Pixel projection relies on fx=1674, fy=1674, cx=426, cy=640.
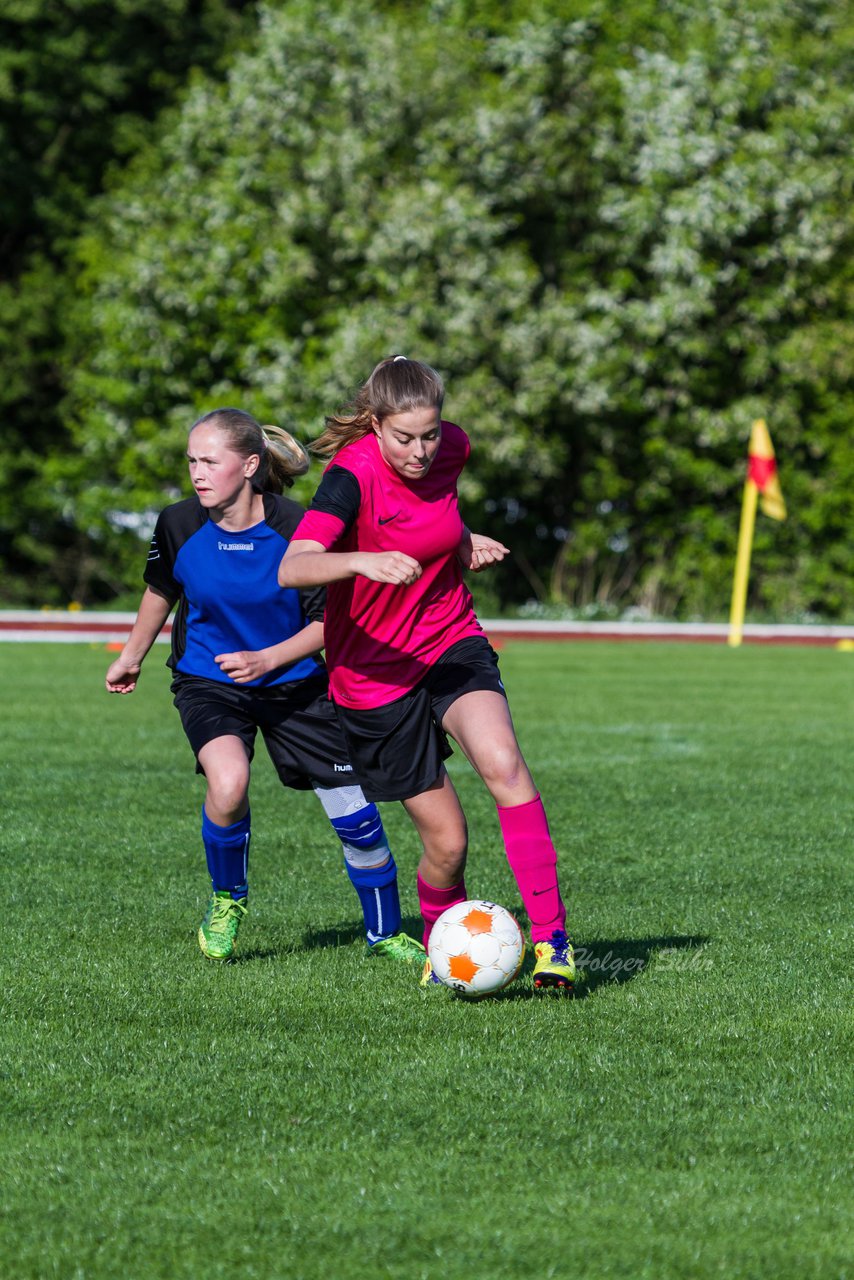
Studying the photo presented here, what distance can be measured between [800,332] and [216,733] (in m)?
25.4

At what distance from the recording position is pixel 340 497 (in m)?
4.70

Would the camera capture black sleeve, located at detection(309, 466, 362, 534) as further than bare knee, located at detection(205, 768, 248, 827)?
No

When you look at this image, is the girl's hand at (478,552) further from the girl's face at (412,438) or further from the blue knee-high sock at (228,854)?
the blue knee-high sock at (228,854)

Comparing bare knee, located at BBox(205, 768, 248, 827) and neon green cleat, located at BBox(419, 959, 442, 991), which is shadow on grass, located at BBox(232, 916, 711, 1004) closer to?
neon green cleat, located at BBox(419, 959, 442, 991)

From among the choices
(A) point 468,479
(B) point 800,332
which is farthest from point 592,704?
(B) point 800,332

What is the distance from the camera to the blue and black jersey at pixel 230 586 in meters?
5.39

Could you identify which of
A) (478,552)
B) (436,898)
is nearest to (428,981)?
(436,898)

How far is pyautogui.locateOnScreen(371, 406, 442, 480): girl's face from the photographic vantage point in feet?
15.2

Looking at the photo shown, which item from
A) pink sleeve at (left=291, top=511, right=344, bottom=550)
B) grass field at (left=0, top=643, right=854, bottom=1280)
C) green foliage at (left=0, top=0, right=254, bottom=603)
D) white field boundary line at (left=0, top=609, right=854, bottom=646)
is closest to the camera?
grass field at (left=0, top=643, right=854, bottom=1280)

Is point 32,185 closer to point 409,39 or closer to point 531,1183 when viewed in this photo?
point 409,39

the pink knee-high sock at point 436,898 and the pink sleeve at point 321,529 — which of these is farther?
the pink knee-high sock at point 436,898

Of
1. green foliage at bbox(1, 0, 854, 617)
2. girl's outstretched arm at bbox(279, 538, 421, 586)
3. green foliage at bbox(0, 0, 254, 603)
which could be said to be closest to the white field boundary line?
green foliage at bbox(1, 0, 854, 617)

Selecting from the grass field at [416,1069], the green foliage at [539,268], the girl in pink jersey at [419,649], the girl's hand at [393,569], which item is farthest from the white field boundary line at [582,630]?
the girl's hand at [393,569]

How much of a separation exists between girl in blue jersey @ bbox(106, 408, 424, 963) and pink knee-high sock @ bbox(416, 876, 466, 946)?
0.18 metres
